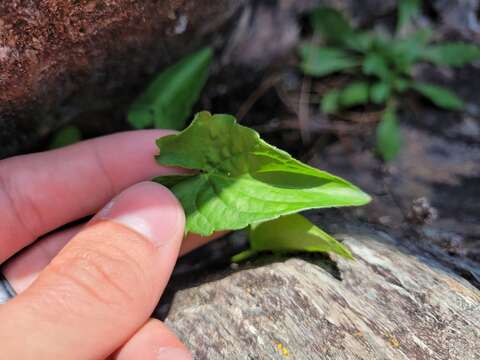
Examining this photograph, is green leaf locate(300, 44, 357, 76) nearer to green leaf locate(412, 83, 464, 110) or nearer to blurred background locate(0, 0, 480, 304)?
blurred background locate(0, 0, 480, 304)

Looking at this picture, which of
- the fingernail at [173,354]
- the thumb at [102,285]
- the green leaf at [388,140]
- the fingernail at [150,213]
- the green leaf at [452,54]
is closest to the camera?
the thumb at [102,285]

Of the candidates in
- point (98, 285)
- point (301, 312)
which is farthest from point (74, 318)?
point (301, 312)

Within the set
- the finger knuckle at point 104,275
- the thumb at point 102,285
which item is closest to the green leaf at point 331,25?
the thumb at point 102,285

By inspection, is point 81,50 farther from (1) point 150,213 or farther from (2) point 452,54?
(2) point 452,54

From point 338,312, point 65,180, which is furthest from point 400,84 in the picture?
point 65,180

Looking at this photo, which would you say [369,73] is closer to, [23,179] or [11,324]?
[23,179]

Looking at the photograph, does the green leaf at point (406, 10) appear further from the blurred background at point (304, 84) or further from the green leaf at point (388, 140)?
the green leaf at point (388, 140)

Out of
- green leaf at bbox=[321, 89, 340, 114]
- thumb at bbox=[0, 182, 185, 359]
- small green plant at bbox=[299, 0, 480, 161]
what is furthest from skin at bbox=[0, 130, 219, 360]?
small green plant at bbox=[299, 0, 480, 161]
